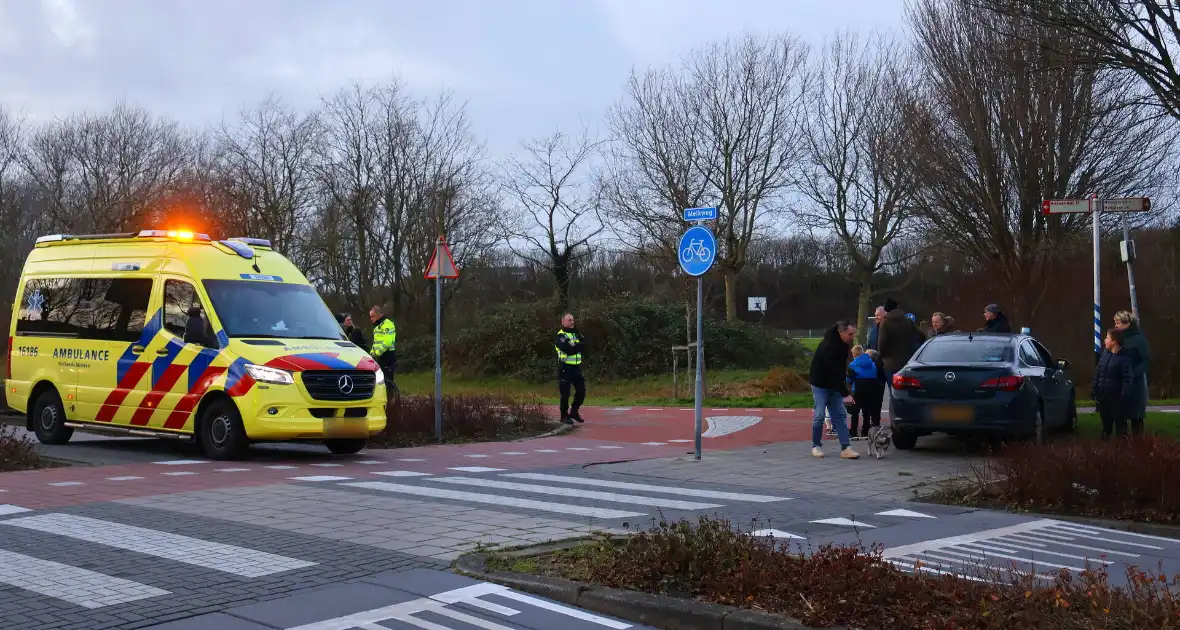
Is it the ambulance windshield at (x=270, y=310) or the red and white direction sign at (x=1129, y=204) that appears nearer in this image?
the ambulance windshield at (x=270, y=310)

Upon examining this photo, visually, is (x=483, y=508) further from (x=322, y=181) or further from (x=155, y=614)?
(x=322, y=181)

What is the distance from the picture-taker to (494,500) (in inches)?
391

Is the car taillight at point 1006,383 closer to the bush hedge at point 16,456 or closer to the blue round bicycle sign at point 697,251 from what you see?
the blue round bicycle sign at point 697,251

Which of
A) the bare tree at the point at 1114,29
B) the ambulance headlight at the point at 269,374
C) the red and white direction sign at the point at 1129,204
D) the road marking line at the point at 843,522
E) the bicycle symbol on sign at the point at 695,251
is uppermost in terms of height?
the bare tree at the point at 1114,29

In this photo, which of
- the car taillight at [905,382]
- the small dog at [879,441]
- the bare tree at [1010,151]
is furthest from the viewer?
the bare tree at [1010,151]

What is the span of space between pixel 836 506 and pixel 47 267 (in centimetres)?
1134

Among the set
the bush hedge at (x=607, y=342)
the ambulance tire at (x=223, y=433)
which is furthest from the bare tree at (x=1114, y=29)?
the bush hedge at (x=607, y=342)

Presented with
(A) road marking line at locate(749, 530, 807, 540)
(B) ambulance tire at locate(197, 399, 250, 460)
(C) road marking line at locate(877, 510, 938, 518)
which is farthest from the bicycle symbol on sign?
(B) ambulance tire at locate(197, 399, 250, 460)

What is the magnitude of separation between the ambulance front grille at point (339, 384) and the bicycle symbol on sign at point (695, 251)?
4.09 metres

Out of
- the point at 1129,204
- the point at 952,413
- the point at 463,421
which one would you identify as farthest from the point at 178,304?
the point at 1129,204

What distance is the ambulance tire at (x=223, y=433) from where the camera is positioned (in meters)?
13.0

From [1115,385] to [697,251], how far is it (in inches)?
197

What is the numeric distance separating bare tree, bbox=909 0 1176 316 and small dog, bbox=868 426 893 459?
13.7 meters

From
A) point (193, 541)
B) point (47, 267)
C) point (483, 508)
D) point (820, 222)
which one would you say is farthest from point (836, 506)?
point (820, 222)
